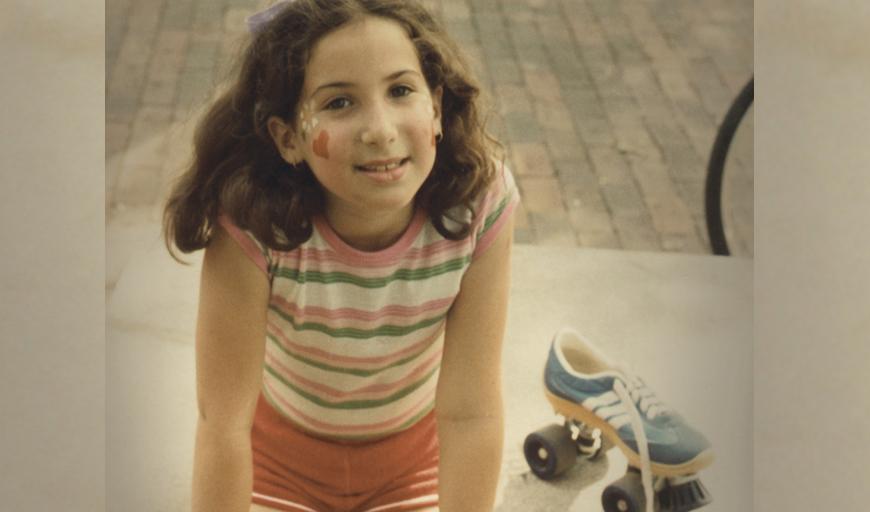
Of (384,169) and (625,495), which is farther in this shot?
(625,495)

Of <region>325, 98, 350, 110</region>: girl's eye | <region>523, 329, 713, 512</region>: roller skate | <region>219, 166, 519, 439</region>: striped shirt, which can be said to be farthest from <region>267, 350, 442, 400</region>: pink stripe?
<region>325, 98, 350, 110</region>: girl's eye

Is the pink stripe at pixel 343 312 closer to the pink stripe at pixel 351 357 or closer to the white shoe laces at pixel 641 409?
the pink stripe at pixel 351 357

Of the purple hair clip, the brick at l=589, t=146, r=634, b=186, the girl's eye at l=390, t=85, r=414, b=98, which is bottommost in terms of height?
the brick at l=589, t=146, r=634, b=186

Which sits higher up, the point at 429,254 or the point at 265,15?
the point at 265,15

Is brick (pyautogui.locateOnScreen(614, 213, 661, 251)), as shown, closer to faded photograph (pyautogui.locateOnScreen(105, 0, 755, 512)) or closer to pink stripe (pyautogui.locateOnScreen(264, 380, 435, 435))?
faded photograph (pyautogui.locateOnScreen(105, 0, 755, 512))

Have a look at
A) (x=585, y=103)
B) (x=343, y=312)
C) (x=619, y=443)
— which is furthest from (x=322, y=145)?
(x=619, y=443)

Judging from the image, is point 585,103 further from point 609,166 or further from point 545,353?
point 545,353

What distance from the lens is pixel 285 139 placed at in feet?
2.91

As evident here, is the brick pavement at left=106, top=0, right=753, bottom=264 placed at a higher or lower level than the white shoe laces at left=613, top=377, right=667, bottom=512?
higher

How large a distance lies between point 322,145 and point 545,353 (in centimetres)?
24

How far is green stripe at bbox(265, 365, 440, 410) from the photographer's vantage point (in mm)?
947

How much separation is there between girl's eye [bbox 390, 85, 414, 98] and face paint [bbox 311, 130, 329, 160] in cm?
5

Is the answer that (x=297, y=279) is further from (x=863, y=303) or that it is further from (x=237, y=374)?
(x=863, y=303)

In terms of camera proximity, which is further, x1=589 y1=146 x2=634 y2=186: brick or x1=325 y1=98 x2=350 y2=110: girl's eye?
x1=589 y1=146 x2=634 y2=186: brick
